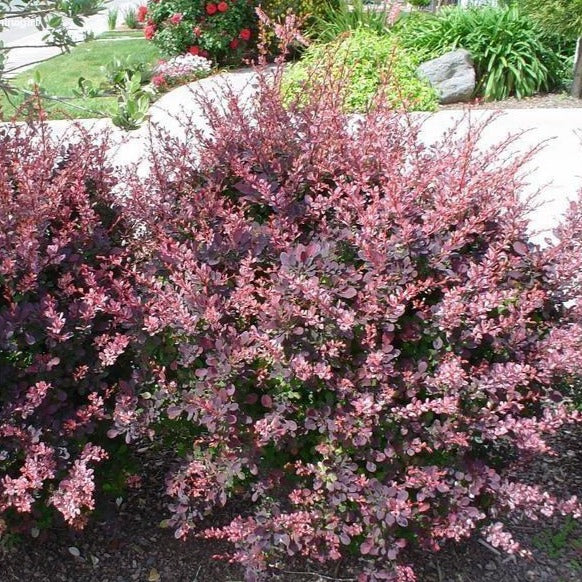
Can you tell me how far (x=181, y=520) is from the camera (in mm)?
2393

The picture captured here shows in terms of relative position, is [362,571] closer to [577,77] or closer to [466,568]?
[466,568]

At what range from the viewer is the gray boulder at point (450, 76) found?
9.85 m

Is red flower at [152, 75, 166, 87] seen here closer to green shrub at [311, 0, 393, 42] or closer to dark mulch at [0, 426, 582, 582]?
green shrub at [311, 0, 393, 42]

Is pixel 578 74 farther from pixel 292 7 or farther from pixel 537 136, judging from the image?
pixel 292 7

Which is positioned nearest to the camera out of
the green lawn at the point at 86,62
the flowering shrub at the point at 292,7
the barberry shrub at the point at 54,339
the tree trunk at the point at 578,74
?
the barberry shrub at the point at 54,339

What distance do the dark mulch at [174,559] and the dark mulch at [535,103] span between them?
7.72m

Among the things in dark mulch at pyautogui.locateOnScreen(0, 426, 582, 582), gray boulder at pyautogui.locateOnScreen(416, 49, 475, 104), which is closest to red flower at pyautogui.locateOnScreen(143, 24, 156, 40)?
gray boulder at pyautogui.locateOnScreen(416, 49, 475, 104)

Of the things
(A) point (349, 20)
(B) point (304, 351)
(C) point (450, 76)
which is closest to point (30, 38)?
(A) point (349, 20)

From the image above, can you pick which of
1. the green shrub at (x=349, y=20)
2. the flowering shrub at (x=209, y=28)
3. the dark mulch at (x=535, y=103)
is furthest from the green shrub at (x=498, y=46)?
the flowering shrub at (x=209, y=28)

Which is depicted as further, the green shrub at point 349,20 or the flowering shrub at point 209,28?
the flowering shrub at point 209,28

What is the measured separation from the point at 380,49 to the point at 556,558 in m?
8.10

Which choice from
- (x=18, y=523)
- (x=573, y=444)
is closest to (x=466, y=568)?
(x=573, y=444)

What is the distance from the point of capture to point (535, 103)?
984cm

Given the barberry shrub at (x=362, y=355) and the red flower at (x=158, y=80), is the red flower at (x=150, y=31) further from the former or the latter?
the barberry shrub at (x=362, y=355)
